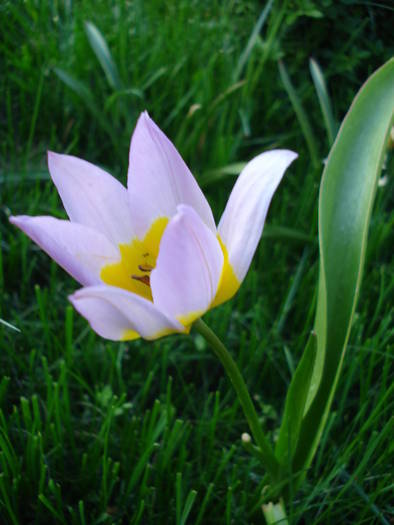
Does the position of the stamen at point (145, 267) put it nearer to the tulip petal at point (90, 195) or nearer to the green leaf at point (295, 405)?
the tulip petal at point (90, 195)

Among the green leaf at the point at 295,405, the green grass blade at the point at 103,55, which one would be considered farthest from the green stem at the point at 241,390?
the green grass blade at the point at 103,55

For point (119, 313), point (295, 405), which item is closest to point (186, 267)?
point (119, 313)

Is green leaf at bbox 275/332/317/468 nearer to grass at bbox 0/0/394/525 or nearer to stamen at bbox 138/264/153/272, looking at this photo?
grass at bbox 0/0/394/525

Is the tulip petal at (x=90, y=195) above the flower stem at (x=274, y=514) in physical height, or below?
above

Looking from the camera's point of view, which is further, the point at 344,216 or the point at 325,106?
the point at 325,106

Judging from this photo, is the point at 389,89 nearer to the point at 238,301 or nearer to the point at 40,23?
the point at 238,301

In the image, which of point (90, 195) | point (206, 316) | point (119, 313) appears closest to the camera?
point (119, 313)

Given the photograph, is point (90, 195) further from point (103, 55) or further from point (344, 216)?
point (103, 55)
